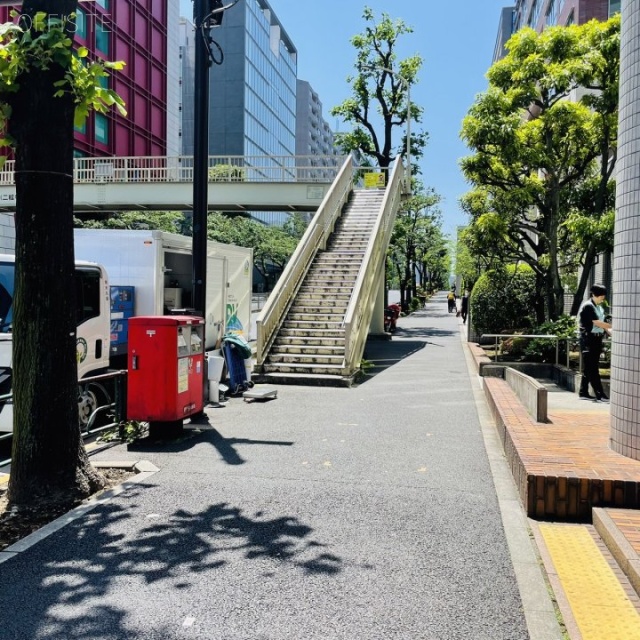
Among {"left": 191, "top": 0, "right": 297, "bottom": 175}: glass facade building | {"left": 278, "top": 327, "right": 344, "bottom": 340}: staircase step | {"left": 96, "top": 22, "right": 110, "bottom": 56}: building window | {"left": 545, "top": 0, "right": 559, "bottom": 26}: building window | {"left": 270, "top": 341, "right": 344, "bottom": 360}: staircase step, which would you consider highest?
{"left": 191, "top": 0, "right": 297, "bottom": 175}: glass facade building

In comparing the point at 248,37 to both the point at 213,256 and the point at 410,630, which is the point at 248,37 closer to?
the point at 213,256

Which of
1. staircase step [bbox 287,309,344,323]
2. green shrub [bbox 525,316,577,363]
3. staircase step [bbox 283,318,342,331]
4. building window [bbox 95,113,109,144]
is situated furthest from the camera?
building window [bbox 95,113,109,144]

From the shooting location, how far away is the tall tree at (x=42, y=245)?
500 centimetres

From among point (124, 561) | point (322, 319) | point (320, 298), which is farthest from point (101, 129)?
point (124, 561)

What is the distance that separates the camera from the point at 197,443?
285 inches

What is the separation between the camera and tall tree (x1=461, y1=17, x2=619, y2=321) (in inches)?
528

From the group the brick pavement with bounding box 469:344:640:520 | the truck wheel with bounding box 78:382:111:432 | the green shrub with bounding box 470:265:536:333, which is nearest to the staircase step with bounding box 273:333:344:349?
the truck wheel with bounding box 78:382:111:432

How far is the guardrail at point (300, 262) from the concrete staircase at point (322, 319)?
179 mm

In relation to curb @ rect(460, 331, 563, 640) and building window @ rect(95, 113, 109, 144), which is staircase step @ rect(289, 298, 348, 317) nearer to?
curb @ rect(460, 331, 563, 640)

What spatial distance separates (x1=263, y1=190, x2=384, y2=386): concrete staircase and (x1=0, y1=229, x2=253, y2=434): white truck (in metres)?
1.20

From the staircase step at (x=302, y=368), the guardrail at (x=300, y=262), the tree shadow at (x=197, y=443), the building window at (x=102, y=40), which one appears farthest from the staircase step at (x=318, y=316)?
the building window at (x=102, y=40)

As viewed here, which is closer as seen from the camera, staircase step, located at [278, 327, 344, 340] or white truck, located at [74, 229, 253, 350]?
white truck, located at [74, 229, 253, 350]

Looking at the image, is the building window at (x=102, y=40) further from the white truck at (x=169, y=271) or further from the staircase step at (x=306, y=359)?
the staircase step at (x=306, y=359)

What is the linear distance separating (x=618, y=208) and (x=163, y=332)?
16.0 feet
